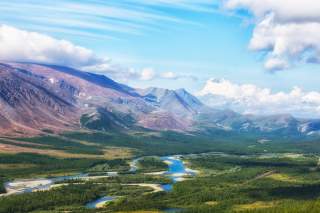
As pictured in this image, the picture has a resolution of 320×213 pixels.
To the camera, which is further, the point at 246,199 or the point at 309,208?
the point at 246,199

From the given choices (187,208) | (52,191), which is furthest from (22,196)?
(187,208)

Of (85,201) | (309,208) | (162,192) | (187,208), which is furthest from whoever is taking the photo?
(162,192)

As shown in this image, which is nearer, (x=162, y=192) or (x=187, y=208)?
(x=187, y=208)

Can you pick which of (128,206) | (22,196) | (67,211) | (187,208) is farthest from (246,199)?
(22,196)

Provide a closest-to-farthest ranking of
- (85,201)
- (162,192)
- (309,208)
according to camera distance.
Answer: (309,208), (85,201), (162,192)

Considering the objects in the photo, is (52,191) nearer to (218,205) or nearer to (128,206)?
(128,206)

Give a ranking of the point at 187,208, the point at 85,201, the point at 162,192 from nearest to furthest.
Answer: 1. the point at 187,208
2. the point at 85,201
3. the point at 162,192

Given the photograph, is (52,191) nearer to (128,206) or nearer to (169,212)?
(128,206)

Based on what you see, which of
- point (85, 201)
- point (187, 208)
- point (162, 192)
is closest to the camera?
point (187, 208)
